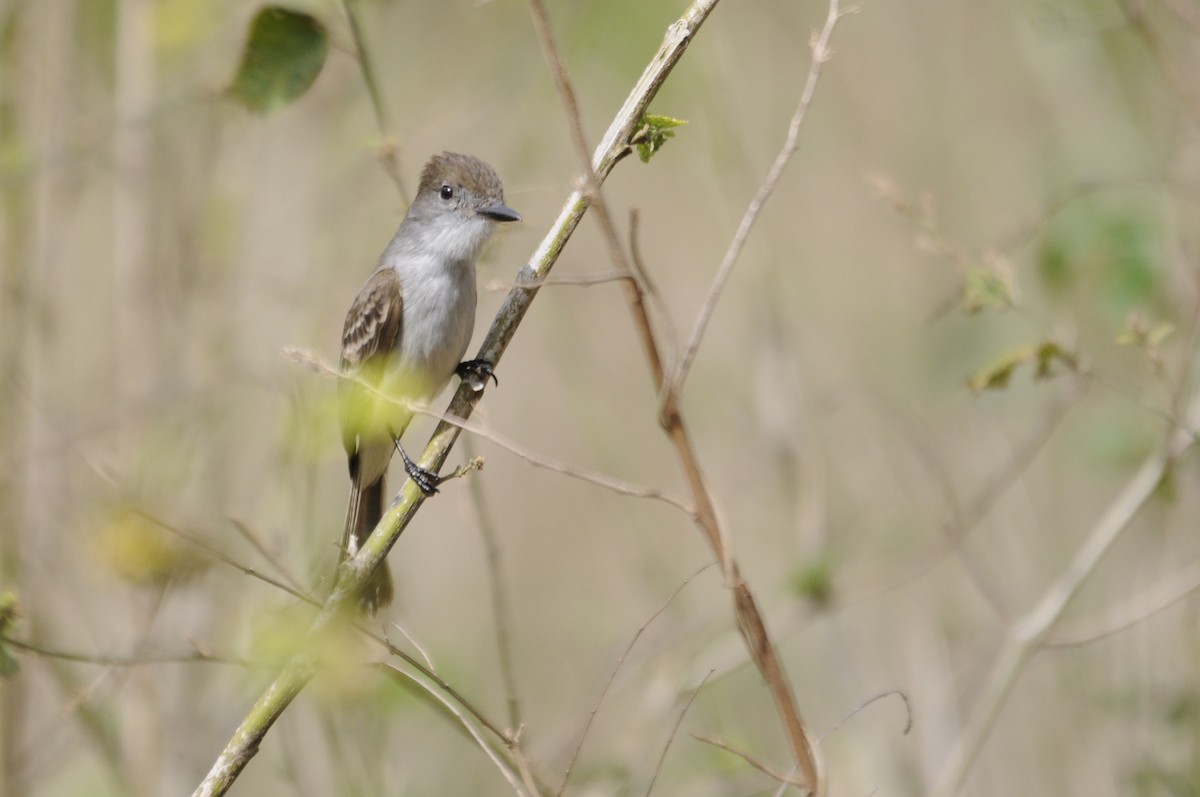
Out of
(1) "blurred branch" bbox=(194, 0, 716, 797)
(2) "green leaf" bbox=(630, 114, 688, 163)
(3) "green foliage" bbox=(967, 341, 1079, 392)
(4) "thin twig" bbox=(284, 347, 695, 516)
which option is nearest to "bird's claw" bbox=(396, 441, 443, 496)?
(1) "blurred branch" bbox=(194, 0, 716, 797)

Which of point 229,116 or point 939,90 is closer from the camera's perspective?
point 229,116

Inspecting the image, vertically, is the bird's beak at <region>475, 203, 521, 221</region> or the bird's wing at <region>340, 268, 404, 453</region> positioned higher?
the bird's beak at <region>475, 203, 521, 221</region>

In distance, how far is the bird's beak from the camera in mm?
3990

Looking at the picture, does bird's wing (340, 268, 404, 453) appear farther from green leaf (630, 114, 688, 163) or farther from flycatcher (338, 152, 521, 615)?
green leaf (630, 114, 688, 163)

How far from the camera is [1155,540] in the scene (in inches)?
180

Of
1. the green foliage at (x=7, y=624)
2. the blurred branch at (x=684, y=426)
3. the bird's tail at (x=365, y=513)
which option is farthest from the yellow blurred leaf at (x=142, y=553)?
the blurred branch at (x=684, y=426)

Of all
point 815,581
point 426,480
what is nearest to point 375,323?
point 426,480

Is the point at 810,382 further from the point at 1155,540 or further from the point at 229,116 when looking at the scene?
the point at 229,116

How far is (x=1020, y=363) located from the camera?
119 inches

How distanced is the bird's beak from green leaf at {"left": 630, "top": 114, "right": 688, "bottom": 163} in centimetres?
177

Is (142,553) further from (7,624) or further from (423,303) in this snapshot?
(423,303)

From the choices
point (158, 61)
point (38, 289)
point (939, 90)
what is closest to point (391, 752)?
point (38, 289)

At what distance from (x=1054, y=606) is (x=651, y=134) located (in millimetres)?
2035

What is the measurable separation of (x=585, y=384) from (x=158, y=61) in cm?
213
